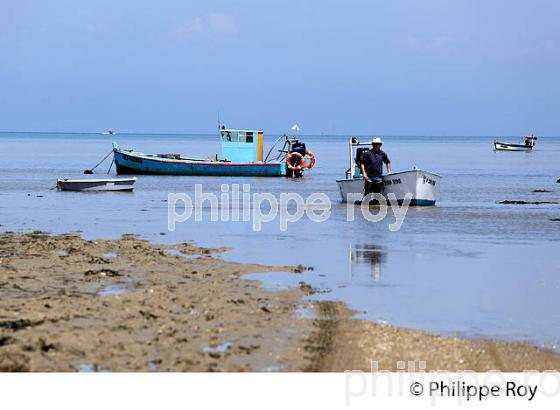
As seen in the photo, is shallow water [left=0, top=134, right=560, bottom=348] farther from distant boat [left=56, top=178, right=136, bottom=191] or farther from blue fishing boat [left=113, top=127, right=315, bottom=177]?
blue fishing boat [left=113, top=127, right=315, bottom=177]

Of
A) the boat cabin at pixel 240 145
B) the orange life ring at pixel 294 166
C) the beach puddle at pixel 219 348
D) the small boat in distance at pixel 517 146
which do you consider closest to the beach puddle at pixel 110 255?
A: the beach puddle at pixel 219 348

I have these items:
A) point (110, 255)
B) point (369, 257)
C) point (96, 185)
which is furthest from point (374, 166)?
point (96, 185)

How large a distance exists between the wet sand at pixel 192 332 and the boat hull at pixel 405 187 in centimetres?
1298

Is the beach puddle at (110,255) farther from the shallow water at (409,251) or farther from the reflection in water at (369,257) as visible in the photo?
the reflection in water at (369,257)

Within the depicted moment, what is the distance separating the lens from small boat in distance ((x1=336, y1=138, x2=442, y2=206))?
25.7 metres

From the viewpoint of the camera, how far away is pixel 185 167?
47.9 meters

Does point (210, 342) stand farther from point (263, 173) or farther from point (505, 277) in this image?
point (263, 173)

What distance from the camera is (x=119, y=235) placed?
1919 centimetres

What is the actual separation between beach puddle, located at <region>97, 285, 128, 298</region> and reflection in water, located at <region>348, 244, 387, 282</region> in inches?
146

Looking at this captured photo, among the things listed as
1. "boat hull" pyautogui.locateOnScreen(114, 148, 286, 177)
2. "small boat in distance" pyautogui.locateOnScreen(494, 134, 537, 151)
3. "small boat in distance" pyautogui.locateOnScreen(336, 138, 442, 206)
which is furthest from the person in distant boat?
"small boat in distance" pyautogui.locateOnScreen(494, 134, 537, 151)

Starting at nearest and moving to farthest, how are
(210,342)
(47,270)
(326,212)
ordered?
(210,342) → (47,270) → (326,212)

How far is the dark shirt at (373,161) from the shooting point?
78.8 feet

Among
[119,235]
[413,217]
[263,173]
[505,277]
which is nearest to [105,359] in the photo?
[505,277]
